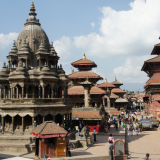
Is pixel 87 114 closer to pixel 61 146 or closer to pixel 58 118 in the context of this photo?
pixel 58 118

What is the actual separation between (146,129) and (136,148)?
14.7 m

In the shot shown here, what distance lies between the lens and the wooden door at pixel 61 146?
19.6 m

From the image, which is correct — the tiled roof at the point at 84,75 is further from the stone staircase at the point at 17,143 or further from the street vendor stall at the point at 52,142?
the street vendor stall at the point at 52,142

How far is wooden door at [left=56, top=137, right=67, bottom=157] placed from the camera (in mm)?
19609

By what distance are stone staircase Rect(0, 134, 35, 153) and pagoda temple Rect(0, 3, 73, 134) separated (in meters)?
1.37

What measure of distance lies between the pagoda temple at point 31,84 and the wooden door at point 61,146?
240 inches

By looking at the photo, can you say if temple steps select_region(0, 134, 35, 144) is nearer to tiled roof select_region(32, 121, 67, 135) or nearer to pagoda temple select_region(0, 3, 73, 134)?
pagoda temple select_region(0, 3, 73, 134)

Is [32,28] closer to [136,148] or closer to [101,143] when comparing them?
[101,143]

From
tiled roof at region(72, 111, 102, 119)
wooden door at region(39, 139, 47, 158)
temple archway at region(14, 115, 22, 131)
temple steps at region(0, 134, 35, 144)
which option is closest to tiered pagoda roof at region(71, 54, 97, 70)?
tiled roof at region(72, 111, 102, 119)

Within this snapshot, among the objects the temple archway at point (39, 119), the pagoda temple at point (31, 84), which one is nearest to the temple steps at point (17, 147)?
the pagoda temple at point (31, 84)

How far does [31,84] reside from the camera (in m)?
26.5

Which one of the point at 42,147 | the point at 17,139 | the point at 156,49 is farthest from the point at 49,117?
the point at 156,49

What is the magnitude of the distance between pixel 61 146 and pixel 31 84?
365 inches

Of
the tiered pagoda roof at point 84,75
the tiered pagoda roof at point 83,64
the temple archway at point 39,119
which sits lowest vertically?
the temple archway at point 39,119
